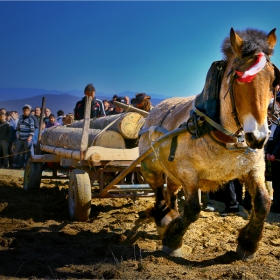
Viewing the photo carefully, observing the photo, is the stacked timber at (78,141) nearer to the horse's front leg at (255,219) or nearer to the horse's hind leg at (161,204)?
the horse's hind leg at (161,204)

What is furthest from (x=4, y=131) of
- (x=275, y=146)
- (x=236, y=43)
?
(x=236, y=43)

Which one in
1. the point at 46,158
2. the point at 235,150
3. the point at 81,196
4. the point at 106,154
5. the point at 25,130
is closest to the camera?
the point at 235,150

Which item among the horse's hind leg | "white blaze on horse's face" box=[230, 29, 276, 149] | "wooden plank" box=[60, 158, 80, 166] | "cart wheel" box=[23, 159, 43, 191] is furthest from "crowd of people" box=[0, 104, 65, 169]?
"white blaze on horse's face" box=[230, 29, 276, 149]

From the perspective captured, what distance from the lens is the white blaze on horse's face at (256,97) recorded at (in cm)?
336

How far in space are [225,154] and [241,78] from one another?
848 mm

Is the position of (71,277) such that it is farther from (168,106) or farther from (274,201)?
(274,201)

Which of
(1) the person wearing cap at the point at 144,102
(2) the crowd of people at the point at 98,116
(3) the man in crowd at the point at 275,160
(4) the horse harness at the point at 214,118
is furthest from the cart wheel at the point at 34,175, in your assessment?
(4) the horse harness at the point at 214,118

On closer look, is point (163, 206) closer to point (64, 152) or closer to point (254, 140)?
point (64, 152)

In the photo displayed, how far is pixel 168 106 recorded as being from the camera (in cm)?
536

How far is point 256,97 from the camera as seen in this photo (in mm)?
3377

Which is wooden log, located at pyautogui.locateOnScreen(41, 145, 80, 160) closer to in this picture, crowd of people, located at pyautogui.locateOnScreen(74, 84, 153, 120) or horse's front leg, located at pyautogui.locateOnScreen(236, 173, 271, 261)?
crowd of people, located at pyautogui.locateOnScreen(74, 84, 153, 120)

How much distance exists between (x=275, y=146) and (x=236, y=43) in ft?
13.3

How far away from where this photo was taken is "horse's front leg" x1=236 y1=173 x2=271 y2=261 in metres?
4.14

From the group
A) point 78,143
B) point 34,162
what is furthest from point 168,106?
point 34,162
